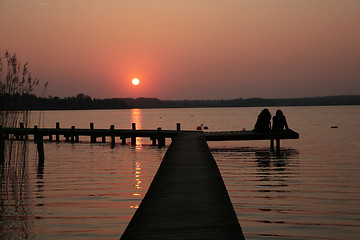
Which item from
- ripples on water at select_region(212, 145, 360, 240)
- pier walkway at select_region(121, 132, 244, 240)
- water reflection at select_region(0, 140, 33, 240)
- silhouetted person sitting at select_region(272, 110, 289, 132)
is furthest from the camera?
silhouetted person sitting at select_region(272, 110, 289, 132)

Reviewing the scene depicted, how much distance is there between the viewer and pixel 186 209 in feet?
28.4

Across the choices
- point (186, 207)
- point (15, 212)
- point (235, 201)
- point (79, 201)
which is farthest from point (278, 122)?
point (186, 207)

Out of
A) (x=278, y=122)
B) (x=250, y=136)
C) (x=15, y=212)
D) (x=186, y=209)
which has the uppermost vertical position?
(x=278, y=122)

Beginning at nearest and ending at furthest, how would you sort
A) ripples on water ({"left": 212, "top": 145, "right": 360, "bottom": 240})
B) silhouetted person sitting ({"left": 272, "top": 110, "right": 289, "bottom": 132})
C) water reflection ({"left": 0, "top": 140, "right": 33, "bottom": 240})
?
ripples on water ({"left": 212, "top": 145, "right": 360, "bottom": 240}), water reflection ({"left": 0, "top": 140, "right": 33, "bottom": 240}), silhouetted person sitting ({"left": 272, "top": 110, "right": 289, "bottom": 132})

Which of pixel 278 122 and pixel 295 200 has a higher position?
pixel 278 122

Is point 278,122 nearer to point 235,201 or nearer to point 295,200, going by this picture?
point 295,200

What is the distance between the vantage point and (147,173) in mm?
20891

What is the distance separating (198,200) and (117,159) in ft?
61.8

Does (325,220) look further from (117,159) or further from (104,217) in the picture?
(117,159)

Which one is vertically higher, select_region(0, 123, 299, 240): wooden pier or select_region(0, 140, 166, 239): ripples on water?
select_region(0, 123, 299, 240): wooden pier

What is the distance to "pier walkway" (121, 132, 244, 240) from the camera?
7.22 meters

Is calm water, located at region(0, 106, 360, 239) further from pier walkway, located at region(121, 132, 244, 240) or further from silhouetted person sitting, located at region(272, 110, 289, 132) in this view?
silhouetted person sitting, located at region(272, 110, 289, 132)

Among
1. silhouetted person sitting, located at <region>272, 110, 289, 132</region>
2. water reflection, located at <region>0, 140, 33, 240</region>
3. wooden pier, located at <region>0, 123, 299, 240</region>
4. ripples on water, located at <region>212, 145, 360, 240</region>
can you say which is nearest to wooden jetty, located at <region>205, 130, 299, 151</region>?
silhouetted person sitting, located at <region>272, 110, 289, 132</region>

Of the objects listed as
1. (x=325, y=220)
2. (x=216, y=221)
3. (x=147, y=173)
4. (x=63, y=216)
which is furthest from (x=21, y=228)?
(x=147, y=173)
